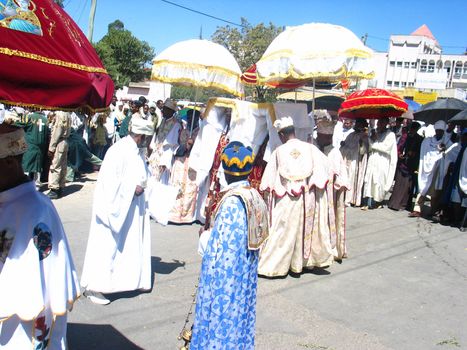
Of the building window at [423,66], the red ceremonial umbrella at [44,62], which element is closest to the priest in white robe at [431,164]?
the red ceremonial umbrella at [44,62]

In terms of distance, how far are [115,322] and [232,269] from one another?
189cm

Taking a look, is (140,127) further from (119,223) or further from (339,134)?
(339,134)

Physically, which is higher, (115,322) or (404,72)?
(404,72)

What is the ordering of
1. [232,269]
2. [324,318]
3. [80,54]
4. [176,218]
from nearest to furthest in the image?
[80,54] → [232,269] → [324,318] → [176,218]

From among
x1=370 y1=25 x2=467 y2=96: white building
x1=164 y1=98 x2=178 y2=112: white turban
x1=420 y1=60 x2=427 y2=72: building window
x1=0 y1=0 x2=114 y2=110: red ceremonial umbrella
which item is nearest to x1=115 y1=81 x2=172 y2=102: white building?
x1=164 y1=98 x2=178 y2=112: white turban

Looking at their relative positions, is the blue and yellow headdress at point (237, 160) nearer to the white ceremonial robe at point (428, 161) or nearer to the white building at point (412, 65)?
the white ceremonial robe at point (428, 161)

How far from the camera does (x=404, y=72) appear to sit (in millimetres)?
60219

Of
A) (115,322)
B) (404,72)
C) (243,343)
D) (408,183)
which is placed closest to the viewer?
(243,343)

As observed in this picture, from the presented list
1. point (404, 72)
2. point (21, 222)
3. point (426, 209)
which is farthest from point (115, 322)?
point (404, 72)

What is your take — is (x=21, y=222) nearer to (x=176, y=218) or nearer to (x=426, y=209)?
(x=176, y=218)

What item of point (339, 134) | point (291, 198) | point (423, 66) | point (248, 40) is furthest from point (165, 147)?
point (423, 66)

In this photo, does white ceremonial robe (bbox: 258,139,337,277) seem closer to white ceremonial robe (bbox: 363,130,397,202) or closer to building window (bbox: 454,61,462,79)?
white ceremonial robe (bbox: 363,130,397,202)

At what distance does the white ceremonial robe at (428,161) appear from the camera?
9.77 m

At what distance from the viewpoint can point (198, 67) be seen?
7.23 meters
